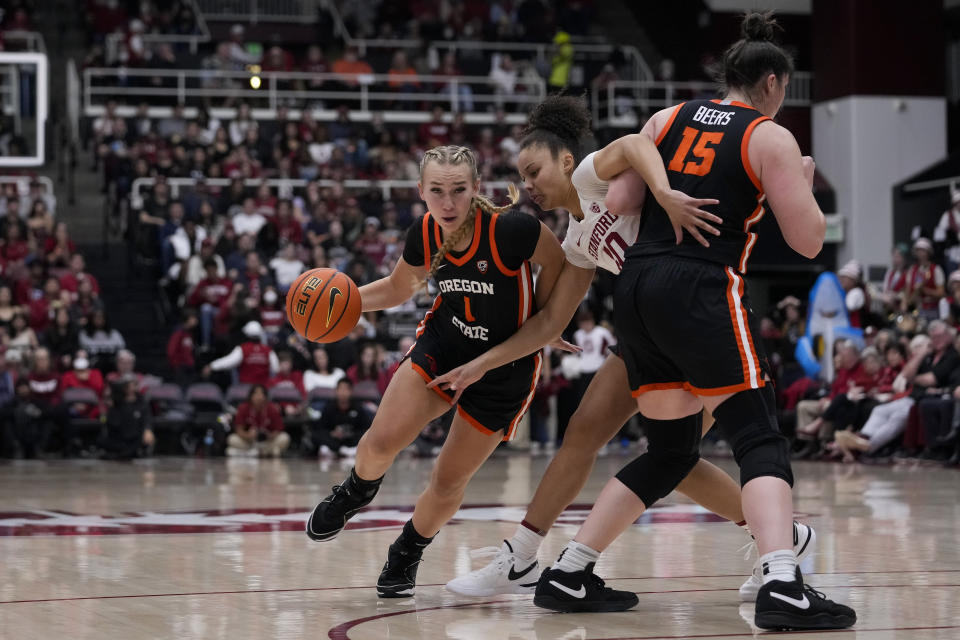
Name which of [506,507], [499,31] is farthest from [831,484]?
[499,31]

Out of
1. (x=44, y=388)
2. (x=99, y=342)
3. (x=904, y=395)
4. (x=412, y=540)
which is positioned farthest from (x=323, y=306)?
(x=99, y=342)

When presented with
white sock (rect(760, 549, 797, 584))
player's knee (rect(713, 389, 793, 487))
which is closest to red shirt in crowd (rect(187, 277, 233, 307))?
player's knee (rect(713, 389, 793, 487))

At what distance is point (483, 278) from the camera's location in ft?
16.0

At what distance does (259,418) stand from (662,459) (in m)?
11.1

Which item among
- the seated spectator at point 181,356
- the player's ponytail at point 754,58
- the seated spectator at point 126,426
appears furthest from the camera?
the seated spectator at point 181,356

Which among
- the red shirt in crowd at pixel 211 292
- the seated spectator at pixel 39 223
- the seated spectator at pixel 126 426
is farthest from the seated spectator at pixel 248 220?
the seated spectator at pixel 126 426

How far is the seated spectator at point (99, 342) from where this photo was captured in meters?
16.2

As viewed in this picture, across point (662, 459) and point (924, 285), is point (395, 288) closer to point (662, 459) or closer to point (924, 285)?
point (662, 459)

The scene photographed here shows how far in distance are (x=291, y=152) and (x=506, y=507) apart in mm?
13543

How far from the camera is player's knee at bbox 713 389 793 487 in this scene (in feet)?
13.7

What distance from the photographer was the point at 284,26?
89.4ft

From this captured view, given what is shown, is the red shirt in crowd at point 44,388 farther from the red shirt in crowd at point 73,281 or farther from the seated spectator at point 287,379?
the seated spectator at point 287,379

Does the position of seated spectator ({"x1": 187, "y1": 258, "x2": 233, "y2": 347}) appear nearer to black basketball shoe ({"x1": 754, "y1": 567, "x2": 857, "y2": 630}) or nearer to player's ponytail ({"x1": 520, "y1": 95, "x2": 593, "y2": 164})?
player's ponytail ({"x1": 520, "y1": 95, "x2": 593, "y2": 164})

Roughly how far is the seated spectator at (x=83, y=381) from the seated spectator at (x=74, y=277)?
60.6 inches
